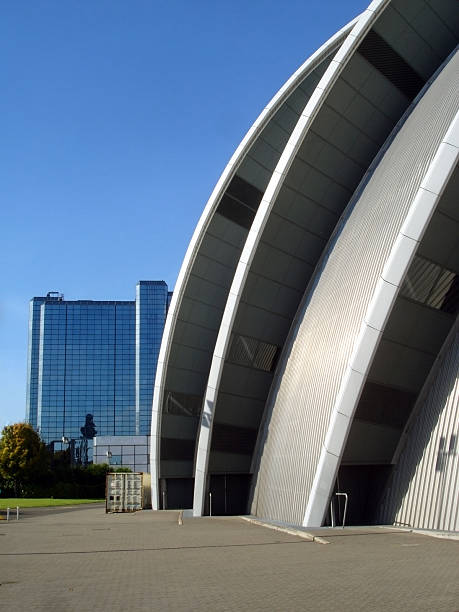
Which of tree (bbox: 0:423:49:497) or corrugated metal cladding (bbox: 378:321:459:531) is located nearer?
corrugated metal cladding (bbox: 378:321:459:531)

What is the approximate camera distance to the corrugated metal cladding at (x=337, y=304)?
23078 millimetres

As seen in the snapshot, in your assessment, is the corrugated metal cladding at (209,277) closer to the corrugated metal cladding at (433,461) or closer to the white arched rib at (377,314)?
the white arched rib at (377,314)

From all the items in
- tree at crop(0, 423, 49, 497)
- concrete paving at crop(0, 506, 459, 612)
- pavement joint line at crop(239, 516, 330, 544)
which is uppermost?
tree at crop(0, 423, 49, 497)

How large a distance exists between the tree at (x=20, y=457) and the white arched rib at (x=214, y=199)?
43.1m

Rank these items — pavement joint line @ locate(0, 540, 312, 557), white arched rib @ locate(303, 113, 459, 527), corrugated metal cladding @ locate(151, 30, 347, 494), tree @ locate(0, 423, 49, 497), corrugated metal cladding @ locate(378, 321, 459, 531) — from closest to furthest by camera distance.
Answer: pavement joint line @ locate(0, 540, 312, 557) < white arched rib @ locate(303, 113, 459, 527) < corrugated metal cladding @ locate(378, 321, 459, 531) < corrugated metal cladding @ locate(151, 30, 347, 494) < tree @ locate(0, 423, 49, 497)

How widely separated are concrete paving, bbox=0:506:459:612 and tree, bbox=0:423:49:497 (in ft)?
201

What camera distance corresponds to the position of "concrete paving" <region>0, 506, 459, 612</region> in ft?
29.1

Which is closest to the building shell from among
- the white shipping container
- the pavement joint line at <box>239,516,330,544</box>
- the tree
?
the pavement joint line at <box>239,516,330,544</box>

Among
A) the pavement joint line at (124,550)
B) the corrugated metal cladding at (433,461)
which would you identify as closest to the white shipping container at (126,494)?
the corrugated metal cladding at (433,461)

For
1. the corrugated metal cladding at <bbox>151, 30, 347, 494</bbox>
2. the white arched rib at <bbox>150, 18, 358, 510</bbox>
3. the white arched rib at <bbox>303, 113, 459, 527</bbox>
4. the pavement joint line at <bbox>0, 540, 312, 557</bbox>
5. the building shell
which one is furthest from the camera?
the corrugated metal cladding at <bbox>151, 30, 347, 494</bbox>

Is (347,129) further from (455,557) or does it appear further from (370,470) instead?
(455,557)

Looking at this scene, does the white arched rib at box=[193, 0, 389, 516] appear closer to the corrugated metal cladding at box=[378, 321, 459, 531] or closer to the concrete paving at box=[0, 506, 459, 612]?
the corrugated metal cladding at box=[378, 321, 459, 531]

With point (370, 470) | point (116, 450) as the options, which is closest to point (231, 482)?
point (370, 470)

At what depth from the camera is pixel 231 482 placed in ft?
113
